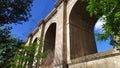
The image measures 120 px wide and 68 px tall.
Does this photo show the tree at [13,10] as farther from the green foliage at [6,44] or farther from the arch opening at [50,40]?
the arch opening at [50,40]

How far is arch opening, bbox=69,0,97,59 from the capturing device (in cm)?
1253

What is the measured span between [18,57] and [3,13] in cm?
472

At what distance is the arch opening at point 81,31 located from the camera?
1253cm

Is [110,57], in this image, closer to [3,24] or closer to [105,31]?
[105,31]

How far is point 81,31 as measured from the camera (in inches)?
560

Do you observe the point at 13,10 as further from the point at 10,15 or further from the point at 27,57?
the point at 27,57

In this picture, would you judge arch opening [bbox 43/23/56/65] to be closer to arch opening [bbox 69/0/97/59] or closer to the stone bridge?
the stone bridge

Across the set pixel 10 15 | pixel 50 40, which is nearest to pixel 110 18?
pixel 10 15

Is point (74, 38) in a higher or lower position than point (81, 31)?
lower

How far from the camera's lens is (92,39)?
14891 mm

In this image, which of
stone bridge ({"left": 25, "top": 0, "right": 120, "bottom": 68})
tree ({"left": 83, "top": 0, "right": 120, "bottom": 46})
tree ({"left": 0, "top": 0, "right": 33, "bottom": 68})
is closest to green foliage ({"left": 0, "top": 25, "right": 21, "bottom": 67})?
tree ({"left": 0, "top": 0, "right": 33, "bottom": 68})

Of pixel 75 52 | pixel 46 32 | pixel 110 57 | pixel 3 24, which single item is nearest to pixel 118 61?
pixel 110 57

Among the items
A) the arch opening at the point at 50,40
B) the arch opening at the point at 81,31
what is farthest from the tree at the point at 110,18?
the arch opening at the point at 50,40

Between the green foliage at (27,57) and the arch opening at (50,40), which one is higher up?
the arch opening at (50,40)
